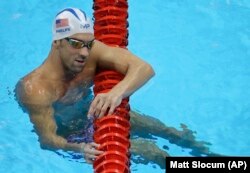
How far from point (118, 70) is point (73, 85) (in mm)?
366

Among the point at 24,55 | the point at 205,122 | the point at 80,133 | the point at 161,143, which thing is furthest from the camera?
the point at 24,55

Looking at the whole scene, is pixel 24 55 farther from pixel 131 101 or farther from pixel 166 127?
pixel 166 127

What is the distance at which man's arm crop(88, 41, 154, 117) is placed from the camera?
3.45 meters

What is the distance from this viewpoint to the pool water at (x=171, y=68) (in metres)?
4.55

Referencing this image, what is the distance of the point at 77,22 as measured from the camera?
3770 mm

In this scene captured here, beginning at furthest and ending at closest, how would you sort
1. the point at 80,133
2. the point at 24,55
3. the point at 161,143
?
the point at 24,55 → the point at 161,143 → the point at 80,133

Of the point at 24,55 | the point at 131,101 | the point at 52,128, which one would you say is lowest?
the point at 52,128

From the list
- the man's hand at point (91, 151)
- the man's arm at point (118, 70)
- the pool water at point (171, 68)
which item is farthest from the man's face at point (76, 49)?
the pool water at point (171, 68)

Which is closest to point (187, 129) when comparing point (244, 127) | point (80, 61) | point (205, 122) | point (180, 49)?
point (205, 122)

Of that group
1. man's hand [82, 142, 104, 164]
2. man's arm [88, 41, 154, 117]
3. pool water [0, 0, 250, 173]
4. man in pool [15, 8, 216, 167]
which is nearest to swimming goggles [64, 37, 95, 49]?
man in pool [15, 8, 216, 167]

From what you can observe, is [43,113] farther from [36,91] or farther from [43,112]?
[36,91]

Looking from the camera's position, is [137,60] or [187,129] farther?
[187,129]

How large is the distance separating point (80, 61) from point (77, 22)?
0.78 ft

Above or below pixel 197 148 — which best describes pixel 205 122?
above
